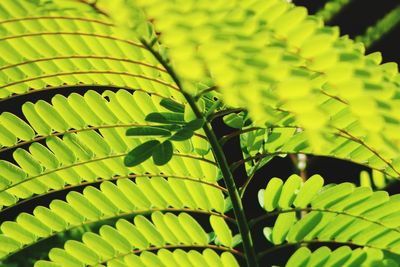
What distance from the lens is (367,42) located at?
3693mm

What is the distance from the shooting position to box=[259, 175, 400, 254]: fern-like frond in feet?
3.60

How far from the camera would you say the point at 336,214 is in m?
1.12

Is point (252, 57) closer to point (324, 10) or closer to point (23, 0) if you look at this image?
point (23, 0)

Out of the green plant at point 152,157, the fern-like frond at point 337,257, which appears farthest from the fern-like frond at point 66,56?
the fern-like frond at point 337,257

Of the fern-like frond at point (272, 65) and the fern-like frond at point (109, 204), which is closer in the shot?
the fern-like frond at point (272, 65)

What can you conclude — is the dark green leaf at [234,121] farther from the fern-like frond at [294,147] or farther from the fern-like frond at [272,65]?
the fern-like frond at [272,65]

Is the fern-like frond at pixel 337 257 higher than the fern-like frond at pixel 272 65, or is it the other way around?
the fern-like frond at pixel 272 65

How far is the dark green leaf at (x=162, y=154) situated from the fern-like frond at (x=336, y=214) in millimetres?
248

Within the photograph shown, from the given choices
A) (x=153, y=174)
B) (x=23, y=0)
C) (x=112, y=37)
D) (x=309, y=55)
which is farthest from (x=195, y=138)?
(x=309, y=55)

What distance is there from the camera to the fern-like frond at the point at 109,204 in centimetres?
119

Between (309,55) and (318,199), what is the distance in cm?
62

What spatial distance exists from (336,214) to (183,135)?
15.2 inches

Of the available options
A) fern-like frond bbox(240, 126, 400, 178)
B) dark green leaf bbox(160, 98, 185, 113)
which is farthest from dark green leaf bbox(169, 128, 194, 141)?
fern-like frond bbox(240, 126, 400, 178)

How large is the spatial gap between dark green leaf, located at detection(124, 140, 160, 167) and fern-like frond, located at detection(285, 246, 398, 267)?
35 cm
